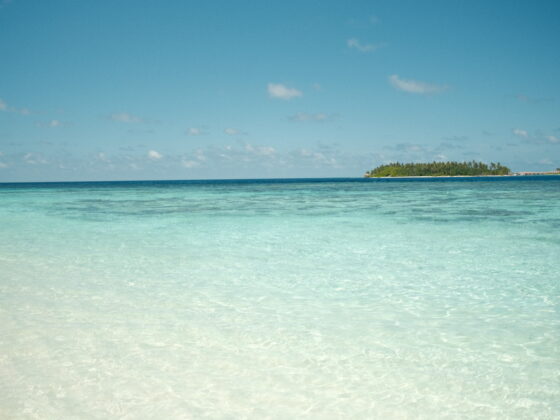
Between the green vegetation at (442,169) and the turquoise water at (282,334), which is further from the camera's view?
the green vegetation at (442,169)

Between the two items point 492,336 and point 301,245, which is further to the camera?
point 301,245

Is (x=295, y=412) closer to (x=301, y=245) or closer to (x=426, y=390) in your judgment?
(x=426, y=390)

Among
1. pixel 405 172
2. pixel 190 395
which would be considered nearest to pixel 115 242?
pixel 190 395

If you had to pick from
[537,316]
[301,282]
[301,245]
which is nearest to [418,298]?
[537,316]

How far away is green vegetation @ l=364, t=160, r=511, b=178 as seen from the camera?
487 ft

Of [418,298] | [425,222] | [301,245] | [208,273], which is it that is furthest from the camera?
[425,222]

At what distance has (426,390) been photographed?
9.94ft

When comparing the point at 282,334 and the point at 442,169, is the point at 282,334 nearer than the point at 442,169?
Yes

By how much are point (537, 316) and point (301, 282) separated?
287 cm

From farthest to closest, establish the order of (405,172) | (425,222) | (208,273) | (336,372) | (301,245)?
1. (405,172)
2. (425,222)
3. (301,245)
4. (208,273)
5. (336,372)

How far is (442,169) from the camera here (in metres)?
148

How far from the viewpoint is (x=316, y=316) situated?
4605 mm

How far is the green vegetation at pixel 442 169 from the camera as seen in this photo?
148500 millimetres

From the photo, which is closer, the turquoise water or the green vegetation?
the turquoise water
